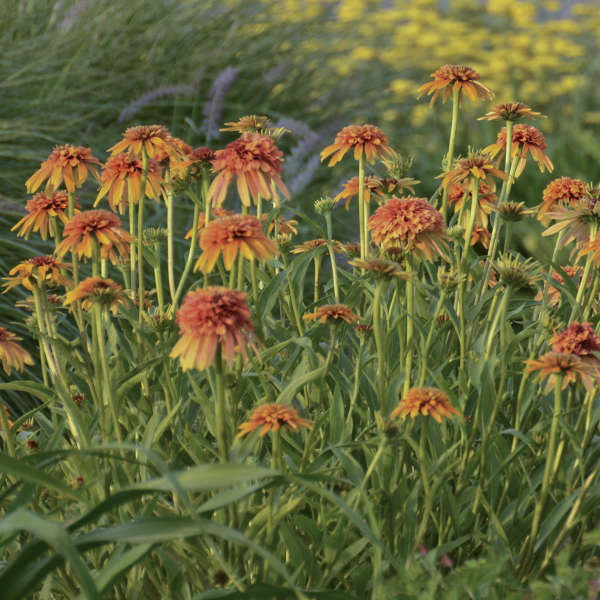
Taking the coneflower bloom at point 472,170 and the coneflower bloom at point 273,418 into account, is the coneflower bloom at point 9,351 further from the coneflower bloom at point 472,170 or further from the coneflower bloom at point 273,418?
the coneflower bloom at point 472,170

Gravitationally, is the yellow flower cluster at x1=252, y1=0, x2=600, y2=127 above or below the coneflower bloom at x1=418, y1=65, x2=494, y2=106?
below

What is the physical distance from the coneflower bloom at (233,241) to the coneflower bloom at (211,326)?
0.45 ft

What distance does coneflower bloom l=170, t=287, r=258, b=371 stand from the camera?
3.68 feet

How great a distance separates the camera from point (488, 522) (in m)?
1.52

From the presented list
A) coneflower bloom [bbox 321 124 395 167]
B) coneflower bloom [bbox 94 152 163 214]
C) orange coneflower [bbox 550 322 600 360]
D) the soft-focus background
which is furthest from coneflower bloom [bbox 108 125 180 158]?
the soft-focus background

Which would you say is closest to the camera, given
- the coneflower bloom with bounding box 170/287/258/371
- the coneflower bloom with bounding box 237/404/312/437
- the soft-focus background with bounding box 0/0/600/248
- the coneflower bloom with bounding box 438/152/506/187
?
the coneflower bloom with bounding box 170/287/258/371

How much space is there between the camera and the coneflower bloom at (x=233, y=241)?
4.25ft

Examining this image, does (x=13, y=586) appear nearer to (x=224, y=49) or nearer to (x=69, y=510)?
(x=69, y=510)

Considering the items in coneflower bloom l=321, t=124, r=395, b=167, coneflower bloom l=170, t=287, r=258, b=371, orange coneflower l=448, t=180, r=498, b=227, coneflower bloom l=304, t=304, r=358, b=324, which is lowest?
coneflower bloom l=304, t=304, r=358, b=324

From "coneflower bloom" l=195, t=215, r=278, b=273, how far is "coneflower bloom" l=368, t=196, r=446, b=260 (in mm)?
308

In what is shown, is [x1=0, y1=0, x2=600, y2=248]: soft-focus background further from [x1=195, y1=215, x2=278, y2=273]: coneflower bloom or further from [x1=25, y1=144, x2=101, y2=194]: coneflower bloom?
[x1=195, y1=215, x2=278, y2=273]: coneflower bloom

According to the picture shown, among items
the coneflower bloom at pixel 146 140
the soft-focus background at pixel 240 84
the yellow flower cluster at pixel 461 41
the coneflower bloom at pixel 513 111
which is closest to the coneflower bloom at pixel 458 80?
the coneflower bloom at pixel 513 111

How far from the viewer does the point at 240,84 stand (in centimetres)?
463

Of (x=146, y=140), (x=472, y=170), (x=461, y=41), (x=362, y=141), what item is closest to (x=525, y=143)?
(x=472, y=170)
